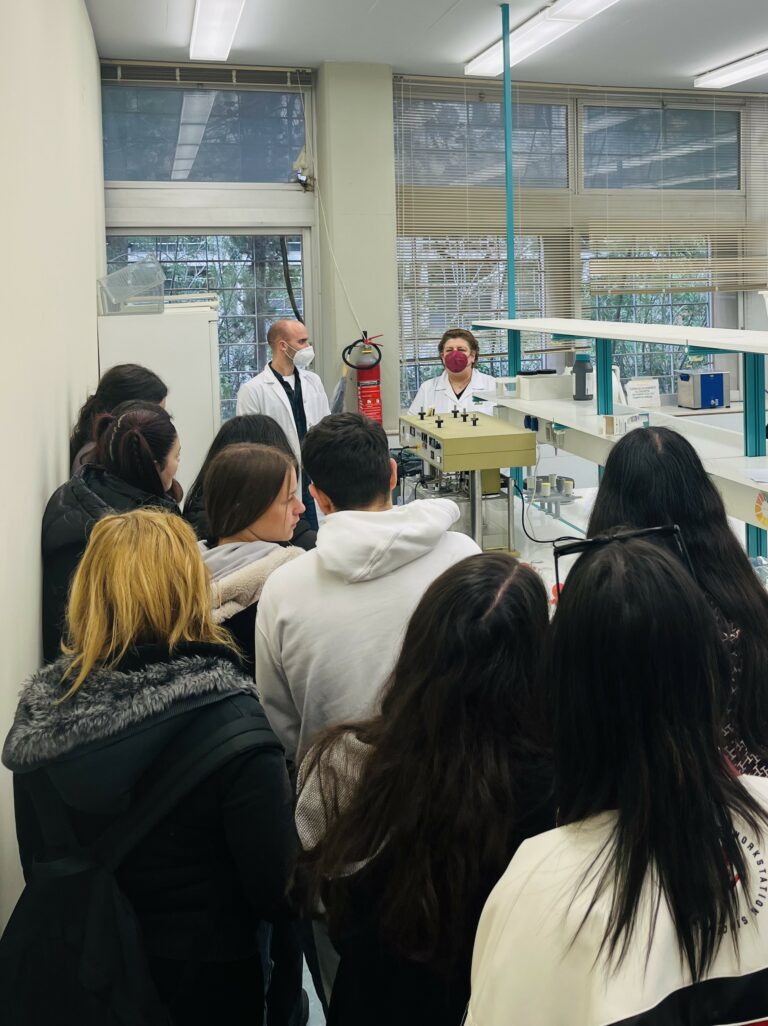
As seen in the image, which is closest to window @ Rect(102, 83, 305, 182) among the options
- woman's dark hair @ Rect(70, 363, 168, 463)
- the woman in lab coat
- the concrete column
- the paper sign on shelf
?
the concrete column

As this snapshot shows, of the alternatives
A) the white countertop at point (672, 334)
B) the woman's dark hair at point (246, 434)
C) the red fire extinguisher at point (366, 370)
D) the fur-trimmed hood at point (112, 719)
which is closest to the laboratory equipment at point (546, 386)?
the white countertop at point (672, 334)

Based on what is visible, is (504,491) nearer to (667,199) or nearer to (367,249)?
(367,249)

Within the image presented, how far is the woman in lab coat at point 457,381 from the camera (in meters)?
5.15

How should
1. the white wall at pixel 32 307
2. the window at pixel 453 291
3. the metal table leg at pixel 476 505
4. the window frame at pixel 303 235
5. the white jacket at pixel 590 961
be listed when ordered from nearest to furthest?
the white jacket at pixel 590 961, the white wall at pixel 32 307, the metal table leg at pixel 476 505, the window frame at pixel 303 235, the window at pixel 453 291

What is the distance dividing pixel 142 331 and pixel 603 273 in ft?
11.3

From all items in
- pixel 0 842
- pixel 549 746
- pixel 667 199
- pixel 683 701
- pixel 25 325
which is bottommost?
pixel 0 842

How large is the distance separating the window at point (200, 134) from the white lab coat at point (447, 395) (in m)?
1.66

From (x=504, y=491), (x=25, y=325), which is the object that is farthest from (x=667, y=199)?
(x=25, y=325)

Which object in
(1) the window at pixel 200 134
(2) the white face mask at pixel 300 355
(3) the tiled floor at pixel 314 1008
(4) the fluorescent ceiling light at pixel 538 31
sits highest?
(4) the fluorescent ceiling light at pixel 538 31

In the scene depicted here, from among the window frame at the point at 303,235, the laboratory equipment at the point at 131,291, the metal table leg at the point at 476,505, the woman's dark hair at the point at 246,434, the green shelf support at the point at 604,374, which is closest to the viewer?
the woman's dark hair at the point at 246,434

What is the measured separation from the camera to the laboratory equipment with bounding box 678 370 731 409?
3418mm

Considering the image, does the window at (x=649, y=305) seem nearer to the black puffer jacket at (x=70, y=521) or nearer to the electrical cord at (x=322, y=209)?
the electrical cord at (x=322, y=209)

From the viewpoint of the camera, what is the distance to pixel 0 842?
1634 mm

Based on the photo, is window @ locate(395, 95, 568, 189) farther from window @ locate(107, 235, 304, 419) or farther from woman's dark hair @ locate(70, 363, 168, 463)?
woman's dark hair @ locate(70, 363, 168, 463)
